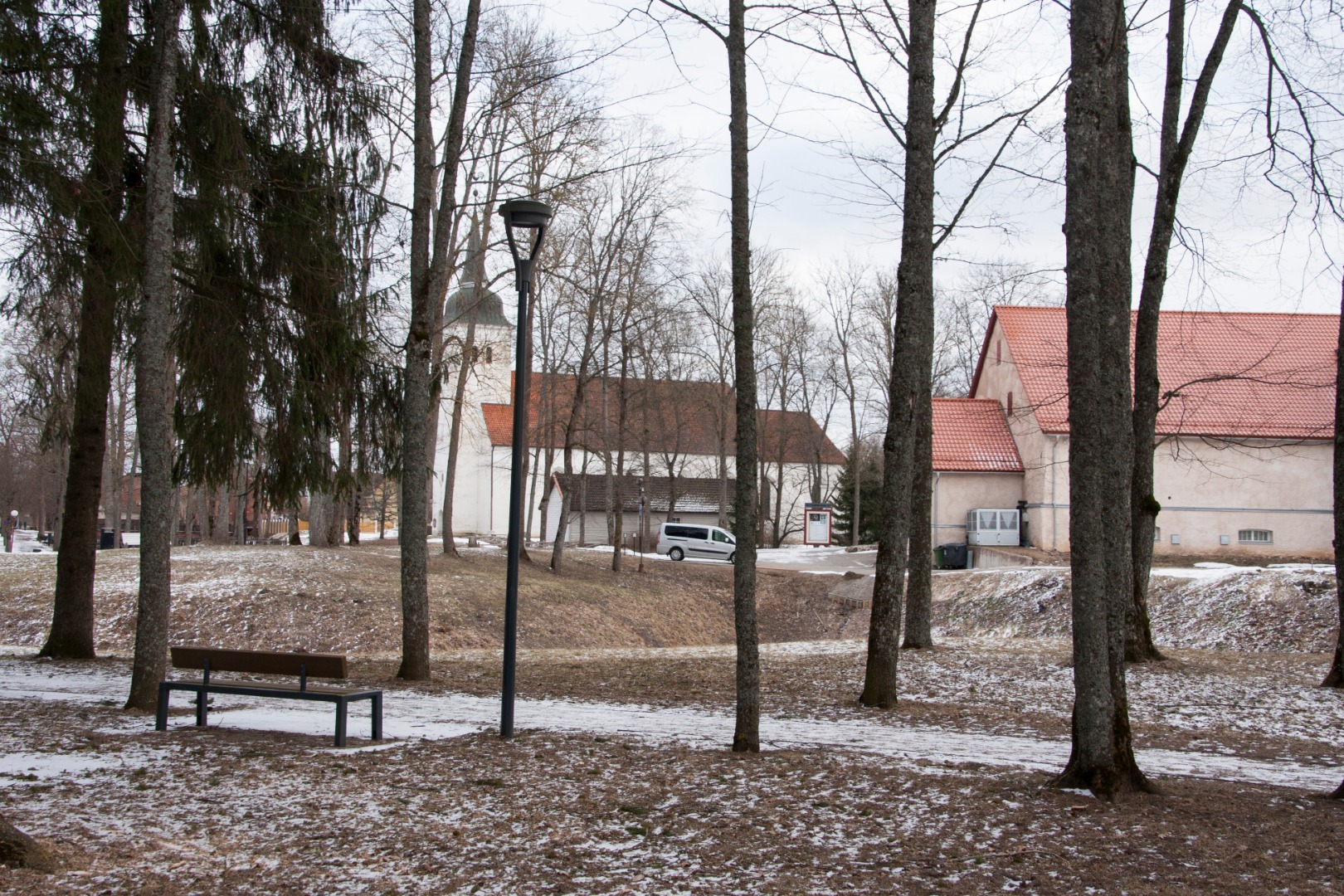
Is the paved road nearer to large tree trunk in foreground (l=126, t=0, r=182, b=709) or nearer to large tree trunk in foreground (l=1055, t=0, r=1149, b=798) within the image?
large tree trunk in foreground (l=126, t=0, r=182, b=709)

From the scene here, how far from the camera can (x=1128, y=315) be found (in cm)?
729

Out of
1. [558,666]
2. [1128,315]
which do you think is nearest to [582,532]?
[558,666]

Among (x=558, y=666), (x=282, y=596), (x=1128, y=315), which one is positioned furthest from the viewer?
(x=282, y=596)

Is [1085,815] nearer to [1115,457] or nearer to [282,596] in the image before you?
[1115,457]

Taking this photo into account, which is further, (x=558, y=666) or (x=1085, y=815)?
(x=558, y=666)

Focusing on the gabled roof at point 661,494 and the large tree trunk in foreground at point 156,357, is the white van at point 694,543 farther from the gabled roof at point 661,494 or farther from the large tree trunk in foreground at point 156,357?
the large tree trunk in foreground at point 156,357

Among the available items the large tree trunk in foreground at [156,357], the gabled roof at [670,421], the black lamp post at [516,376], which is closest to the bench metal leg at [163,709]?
the large tree trunk in foreground at [156,357]

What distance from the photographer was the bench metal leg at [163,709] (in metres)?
8.25

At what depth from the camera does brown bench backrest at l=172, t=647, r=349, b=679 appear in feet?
26.8

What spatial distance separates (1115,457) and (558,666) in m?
9.38

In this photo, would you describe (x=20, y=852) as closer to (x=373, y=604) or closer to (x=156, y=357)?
(x=156, y=357)

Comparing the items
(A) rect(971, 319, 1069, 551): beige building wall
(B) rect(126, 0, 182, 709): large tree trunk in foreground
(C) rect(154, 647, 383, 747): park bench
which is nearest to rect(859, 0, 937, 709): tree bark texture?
(C) rect(154, 647, 383, 747): park bench

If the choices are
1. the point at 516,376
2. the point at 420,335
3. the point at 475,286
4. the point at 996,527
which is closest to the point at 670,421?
the point at 996,527

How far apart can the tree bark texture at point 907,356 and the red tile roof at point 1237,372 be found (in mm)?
23297
